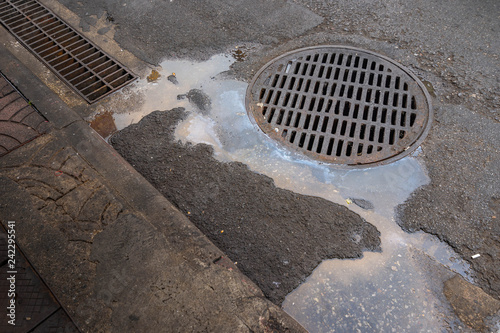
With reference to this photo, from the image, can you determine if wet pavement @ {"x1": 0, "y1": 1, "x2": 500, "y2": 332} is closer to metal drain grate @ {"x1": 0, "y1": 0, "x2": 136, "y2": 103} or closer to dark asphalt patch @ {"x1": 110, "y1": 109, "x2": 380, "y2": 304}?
dark asphalt patch @ {"x1": 110, "y1": 109, "x2": 380, "y2": 304}

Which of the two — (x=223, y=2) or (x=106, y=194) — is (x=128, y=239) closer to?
(x=106, y=194)

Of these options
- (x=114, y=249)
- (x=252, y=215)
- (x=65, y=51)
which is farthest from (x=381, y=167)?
(x=65, y=51)

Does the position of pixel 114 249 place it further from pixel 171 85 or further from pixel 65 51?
pixel 65 51

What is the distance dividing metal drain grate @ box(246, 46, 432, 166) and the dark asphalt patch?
1.64 feet

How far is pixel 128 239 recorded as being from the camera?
211 cm

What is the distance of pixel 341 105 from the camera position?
9.64ft

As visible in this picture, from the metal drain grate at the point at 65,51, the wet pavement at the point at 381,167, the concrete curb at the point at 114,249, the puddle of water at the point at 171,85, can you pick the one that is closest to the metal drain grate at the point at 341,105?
the wet pavement at the point at 381,167

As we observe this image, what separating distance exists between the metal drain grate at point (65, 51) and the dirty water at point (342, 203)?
1.26 ft

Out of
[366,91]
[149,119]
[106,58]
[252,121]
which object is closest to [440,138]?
[366,91]

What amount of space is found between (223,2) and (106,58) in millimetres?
1477

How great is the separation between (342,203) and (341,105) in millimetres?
931

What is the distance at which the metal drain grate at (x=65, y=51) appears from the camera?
3279 mm

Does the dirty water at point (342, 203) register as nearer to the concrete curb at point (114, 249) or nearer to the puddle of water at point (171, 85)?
the puddle of water at point (171, 85)

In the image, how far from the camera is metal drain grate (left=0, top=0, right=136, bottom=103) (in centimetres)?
328
